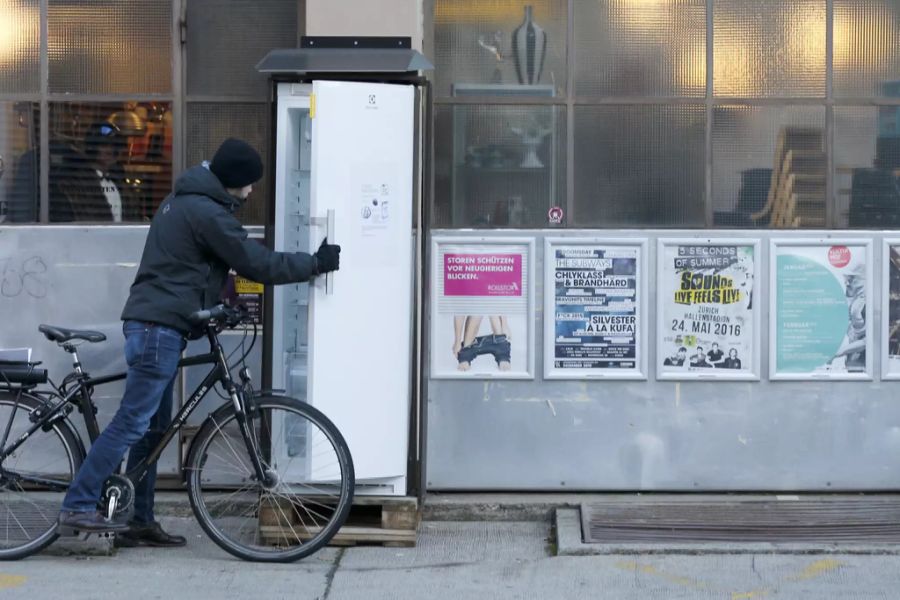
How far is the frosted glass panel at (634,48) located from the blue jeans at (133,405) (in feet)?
8.96

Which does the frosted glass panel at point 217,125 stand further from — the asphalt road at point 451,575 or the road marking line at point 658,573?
the road marking line at point 658,573

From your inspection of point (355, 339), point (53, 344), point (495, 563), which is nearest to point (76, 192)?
point (53, 344)

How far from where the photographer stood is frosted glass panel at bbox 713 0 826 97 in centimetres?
694

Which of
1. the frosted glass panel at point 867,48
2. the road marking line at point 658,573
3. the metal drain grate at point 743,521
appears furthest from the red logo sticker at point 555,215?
the road marking line at point 658,573

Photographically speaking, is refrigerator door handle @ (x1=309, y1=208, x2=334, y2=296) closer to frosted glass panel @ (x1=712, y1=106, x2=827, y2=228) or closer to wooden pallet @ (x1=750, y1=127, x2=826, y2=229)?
frosted glass panel @ (x1=712, y1=106, x2=827, y2=228)

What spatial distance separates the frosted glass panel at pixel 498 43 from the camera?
274 inches

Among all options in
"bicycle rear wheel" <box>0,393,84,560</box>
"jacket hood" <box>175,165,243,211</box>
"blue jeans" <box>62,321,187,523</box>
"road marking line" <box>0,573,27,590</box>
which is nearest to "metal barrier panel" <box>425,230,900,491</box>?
"jacket hood" <box>175,165,243,211</box>

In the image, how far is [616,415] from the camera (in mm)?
6902

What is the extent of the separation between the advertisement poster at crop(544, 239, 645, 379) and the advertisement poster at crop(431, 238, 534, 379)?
5.3 inches

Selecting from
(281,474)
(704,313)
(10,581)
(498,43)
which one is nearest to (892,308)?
(704,313)

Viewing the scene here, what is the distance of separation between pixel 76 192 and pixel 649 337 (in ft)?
10.8

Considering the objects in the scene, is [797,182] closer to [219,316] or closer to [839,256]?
[839,256]

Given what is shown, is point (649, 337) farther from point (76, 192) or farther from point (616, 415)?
point (76, 192)

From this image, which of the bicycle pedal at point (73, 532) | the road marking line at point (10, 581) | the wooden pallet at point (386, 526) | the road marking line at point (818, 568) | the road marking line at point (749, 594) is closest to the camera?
Answer: the road marking line at point (749, 594)
